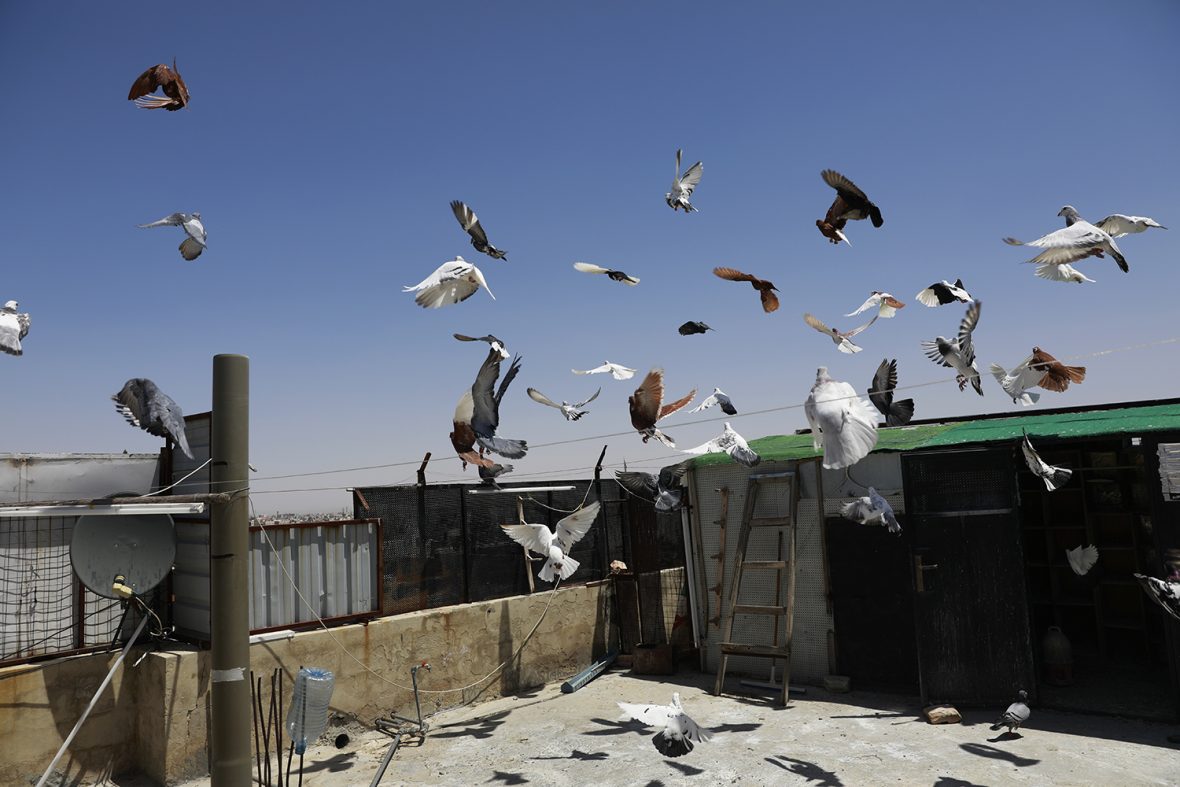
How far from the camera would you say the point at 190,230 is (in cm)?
679

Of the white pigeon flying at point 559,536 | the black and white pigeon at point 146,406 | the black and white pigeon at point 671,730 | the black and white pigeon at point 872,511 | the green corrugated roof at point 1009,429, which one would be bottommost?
the black and white pigeon at point 671,730

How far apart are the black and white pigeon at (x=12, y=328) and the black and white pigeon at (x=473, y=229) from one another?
378cm

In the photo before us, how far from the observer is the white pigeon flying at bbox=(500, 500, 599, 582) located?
30.8 ft

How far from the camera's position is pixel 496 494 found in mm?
10445

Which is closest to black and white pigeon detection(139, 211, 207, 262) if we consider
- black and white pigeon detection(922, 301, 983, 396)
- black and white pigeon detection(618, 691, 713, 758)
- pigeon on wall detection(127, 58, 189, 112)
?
pigeon on wall detection(127, 58, 189, 112)

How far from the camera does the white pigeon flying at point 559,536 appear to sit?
30.8 ft

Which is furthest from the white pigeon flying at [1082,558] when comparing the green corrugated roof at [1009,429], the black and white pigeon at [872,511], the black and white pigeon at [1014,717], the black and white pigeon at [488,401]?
the black and white pigeon at [488,401]

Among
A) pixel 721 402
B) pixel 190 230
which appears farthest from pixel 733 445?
pixel 190 230

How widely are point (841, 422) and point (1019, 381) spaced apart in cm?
189

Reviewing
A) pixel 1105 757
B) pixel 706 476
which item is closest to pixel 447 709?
pixel 706 476

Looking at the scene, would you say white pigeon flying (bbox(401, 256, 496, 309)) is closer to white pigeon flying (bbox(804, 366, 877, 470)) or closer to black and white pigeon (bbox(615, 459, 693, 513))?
white pigeon flying (bbox(804, 366, 877, 470))

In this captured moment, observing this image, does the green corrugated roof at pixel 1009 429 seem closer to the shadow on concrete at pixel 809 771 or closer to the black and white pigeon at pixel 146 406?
the shadow on concrete at pixel 809 771

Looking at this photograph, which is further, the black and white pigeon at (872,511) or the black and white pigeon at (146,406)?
the black and white pigeon at (872,511)

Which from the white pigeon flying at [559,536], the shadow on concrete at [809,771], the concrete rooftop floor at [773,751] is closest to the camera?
the shadow on concrete at [809,771]
